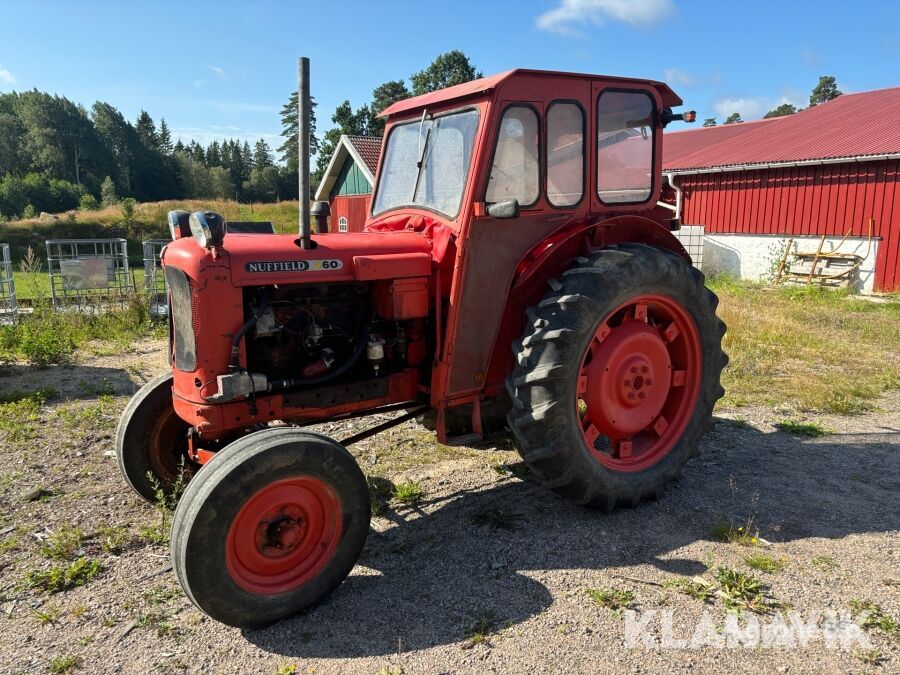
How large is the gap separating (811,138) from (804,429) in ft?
47.1

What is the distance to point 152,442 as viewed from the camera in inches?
160

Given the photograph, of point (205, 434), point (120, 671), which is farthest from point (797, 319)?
point (120, 671)

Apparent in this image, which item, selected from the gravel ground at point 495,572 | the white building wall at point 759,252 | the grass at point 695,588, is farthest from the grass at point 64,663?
the white building wall at point 759,252

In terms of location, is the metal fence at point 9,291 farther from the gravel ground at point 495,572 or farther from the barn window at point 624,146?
the barn window at point 624,146

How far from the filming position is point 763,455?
16.1ft

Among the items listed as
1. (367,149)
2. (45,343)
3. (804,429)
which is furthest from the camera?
(367,149)

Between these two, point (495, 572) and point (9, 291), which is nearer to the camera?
point (495, 572)

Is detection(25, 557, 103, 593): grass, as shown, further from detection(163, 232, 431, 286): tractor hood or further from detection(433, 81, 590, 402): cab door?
detection(433, 81, 590, 402): cab door

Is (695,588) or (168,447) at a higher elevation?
(168,447)

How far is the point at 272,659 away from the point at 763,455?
153 inches

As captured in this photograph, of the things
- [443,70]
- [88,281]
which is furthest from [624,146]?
[443,70]

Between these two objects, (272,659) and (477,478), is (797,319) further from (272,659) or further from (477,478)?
(272,659)

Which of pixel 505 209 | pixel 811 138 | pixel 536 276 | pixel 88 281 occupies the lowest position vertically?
pixel 88 281

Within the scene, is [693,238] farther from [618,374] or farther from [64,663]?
[64,663]
